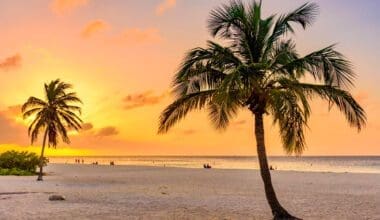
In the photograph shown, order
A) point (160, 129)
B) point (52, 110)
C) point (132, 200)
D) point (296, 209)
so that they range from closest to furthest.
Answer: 1. point (160, 129)
2. point (296, 209)
3. point (132, 200)
4. point (52, 110)

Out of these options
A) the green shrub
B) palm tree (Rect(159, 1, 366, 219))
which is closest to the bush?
the green shrub

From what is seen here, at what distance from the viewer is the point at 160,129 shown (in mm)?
17016

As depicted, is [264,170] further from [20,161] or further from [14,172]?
[20,161]

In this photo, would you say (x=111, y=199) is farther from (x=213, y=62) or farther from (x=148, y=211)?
(x=213, y=62)

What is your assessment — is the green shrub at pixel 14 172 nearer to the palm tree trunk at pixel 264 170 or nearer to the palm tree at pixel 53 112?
the palm tree at pixel 53 112

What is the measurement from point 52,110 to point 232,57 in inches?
1112

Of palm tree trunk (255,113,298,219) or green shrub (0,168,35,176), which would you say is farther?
green shrub (0,168,35,176)

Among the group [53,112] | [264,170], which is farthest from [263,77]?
[53,112]

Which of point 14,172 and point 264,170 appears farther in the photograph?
point 14,172

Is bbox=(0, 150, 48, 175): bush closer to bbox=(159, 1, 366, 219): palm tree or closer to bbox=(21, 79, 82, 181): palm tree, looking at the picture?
bbox=(21, 79, 82, 181): palm tree

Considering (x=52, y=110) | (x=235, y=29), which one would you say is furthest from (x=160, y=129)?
(x=52, y=110)

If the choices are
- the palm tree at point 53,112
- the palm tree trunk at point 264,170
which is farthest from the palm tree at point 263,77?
the palm tree at point 53,112

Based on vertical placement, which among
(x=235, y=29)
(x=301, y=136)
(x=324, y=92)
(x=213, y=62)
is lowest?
(x=301, y=136)

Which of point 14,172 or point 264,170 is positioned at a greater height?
point 14,172
